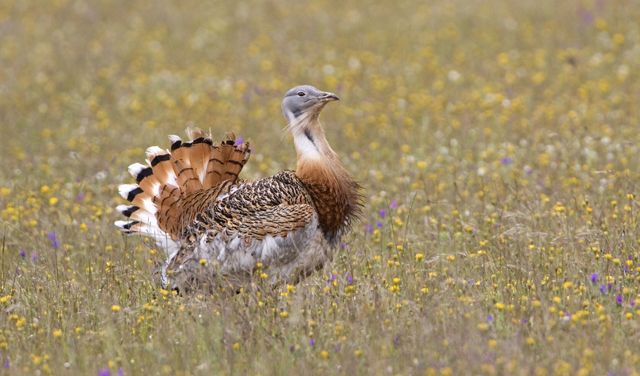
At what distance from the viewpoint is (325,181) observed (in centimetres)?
625

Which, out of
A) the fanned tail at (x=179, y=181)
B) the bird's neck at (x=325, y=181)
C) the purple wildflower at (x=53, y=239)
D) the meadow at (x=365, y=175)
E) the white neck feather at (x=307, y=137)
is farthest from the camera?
the purple wildflower at (x=53, y=239)

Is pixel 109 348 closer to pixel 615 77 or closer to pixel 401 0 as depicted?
pixel 615 77

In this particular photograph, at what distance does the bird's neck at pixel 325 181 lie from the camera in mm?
6207

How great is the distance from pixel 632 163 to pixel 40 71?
27.4ft

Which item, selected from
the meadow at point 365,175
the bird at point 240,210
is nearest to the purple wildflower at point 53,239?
the meadow at point 365,175

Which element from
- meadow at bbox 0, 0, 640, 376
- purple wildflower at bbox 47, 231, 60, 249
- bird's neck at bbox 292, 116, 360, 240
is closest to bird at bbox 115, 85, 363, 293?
bird's neck at bbox 292, 116, 360, 240

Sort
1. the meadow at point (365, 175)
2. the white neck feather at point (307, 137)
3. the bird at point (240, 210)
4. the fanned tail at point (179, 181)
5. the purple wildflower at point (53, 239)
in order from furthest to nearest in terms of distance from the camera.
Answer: the purple wildflower at point (53, 239), the fanned tail at point (179, 181), the white neck feather at point (307, 137), the bird at point (240, 210), the meadow at point (365, 175)

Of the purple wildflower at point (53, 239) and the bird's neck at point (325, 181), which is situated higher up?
the purple wildflower at point (53, 239)

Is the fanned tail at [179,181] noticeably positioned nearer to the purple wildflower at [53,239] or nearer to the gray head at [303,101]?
the gray head at [303,101]

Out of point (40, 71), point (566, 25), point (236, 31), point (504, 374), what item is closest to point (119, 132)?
point (40, 71)

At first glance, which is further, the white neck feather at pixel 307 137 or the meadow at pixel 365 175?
the white neck feather at pixel 307 137

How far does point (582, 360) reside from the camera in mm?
4562

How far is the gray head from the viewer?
6566 millimetres

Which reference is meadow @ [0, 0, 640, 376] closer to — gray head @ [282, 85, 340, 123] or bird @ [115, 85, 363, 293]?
bird @ [115, 85, 363, 293]
